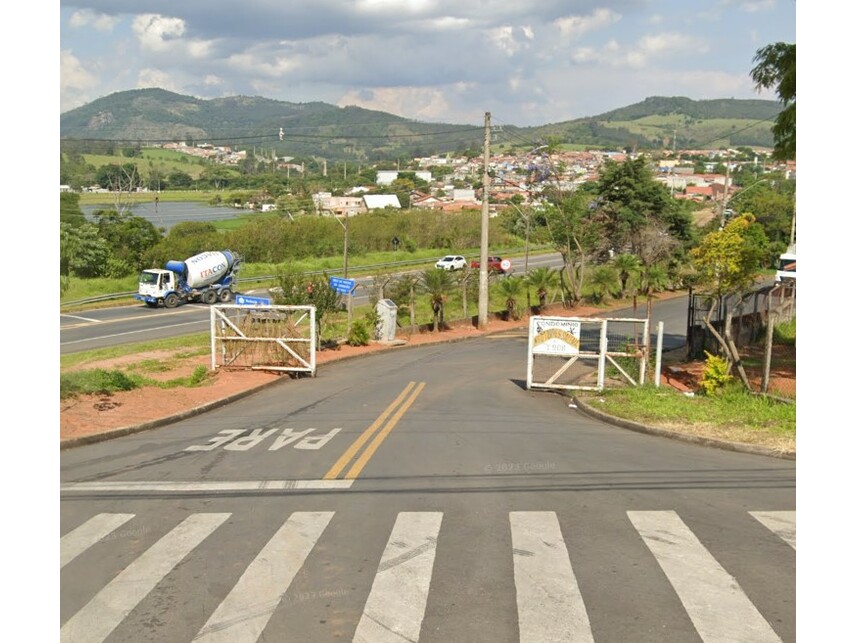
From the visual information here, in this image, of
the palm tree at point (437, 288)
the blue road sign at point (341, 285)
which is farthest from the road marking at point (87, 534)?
the palm tree at point (437, 288)

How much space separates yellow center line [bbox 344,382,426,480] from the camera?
35.2 ft

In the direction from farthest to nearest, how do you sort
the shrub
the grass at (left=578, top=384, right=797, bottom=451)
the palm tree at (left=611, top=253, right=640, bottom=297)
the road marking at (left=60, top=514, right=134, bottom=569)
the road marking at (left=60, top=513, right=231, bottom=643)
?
1. the palm tree at (left=611, top=253, right=640, bottom=297)
2. the shrub
3. the grass at (left=578, top=384, right=797, bottom=451)
4. the road marking at (left=60, top=514, right=134, bottom=569)
5. the road marking at (left=60, top=513, right=231, bottom=643)

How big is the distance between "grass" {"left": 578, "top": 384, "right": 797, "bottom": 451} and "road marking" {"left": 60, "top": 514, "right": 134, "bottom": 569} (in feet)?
27.9

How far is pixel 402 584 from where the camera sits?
6.66 metres

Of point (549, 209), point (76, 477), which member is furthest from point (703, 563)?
point (549, 209)

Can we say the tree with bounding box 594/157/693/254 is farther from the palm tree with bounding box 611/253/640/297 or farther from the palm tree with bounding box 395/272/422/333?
the palm tree with bounding box 395/272/422/333

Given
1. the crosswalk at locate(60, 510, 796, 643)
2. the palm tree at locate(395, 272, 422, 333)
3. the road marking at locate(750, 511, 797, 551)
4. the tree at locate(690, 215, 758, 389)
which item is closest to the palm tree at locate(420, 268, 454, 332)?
the palm tree at locate(395, 272, 422, 333)

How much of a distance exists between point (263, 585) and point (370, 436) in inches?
261

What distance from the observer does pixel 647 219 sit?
52.2 m

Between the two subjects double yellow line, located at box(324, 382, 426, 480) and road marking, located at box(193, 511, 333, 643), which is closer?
road marking, located at box(193, 511, 333, 643)

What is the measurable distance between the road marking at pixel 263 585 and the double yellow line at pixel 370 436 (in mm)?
2185

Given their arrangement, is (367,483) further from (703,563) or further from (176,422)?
(176,422)

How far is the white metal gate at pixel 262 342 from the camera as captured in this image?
21469 mm

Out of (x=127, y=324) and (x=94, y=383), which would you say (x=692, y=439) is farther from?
(x=127, y=324)
